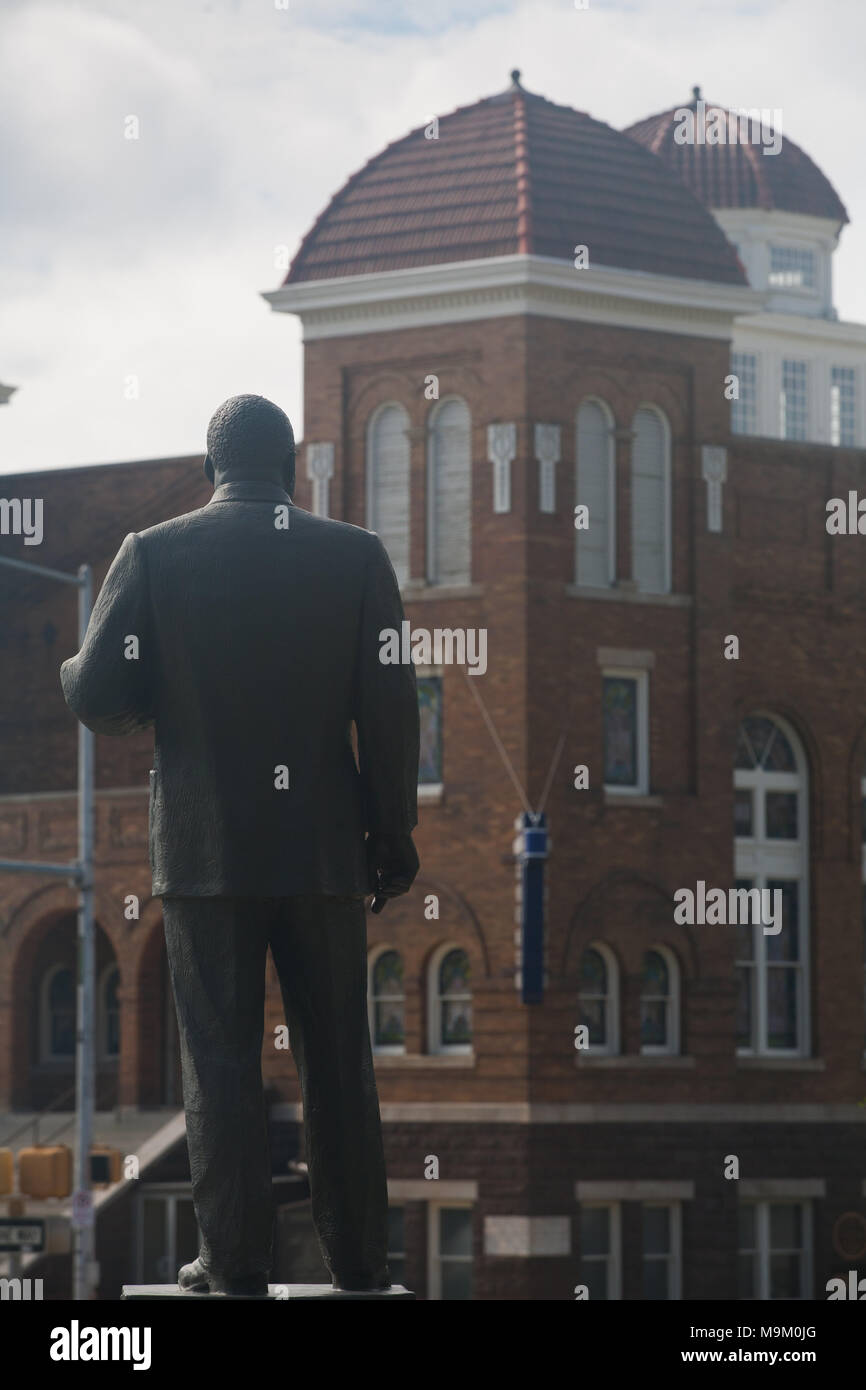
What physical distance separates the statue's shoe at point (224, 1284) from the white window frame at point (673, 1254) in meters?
27.9

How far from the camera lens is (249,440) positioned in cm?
857

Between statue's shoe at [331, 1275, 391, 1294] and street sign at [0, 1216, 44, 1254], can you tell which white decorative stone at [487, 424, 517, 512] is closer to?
street sign at [0, 1216, 44, 1254]

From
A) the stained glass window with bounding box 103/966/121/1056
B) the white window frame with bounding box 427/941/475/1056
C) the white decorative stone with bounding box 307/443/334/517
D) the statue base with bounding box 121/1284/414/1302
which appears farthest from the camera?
the stained glass window with bounding box 103/966/121/1056

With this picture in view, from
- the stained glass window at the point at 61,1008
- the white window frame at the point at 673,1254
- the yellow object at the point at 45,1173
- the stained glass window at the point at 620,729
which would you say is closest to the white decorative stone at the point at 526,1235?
the white window frame at the point at 673,1254

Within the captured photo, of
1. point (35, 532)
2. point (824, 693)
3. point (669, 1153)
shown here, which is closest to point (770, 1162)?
point (669, 1153)

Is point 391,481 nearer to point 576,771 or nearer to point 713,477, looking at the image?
point 713,477

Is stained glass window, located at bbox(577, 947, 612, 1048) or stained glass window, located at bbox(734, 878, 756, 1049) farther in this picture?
stained glass window, located at bbox(734, 878, 756, 1049)

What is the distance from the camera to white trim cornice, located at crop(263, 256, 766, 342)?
36375 mm

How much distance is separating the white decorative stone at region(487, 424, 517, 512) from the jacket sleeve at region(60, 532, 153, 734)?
27808mm

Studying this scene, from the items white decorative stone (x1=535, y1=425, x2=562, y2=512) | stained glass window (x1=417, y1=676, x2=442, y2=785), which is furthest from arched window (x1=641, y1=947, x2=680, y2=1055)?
white decorative stone (x1=535, y1=425, x2=562, y2=512)

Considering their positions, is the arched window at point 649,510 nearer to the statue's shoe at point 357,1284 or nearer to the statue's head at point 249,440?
the statue's head at point 249,440

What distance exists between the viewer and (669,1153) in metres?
35.5

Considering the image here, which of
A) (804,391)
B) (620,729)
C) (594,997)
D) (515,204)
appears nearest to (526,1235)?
(594,997)

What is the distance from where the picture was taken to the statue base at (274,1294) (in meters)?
7.48
